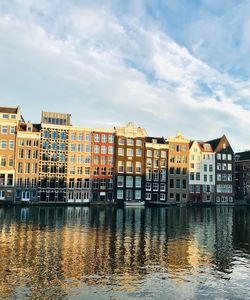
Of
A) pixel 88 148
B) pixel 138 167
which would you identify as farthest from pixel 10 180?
pixel 138 167

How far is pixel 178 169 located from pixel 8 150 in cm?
5730

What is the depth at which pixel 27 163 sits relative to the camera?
102312mm

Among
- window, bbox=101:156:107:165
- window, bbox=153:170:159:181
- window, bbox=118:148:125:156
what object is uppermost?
window, bbox=118:148:125:156

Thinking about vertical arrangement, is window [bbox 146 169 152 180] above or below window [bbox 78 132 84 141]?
below

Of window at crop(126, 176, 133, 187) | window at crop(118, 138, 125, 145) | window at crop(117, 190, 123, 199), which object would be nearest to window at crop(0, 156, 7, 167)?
window at crop(117, 190, 123, 199)

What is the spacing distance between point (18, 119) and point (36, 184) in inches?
794

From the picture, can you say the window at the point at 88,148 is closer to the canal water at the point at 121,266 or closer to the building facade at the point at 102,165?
the building facade at the point at 102,165

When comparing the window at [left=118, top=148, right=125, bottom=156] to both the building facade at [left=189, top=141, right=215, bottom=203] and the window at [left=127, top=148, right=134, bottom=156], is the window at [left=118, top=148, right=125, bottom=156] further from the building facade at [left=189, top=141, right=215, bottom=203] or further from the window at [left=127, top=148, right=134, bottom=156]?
the building facade at [left=189, top=141, right=215, bottom=203]

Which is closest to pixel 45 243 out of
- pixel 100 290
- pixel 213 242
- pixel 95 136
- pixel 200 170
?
pixel 100 290

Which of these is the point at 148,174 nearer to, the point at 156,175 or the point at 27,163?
the point at 156,175

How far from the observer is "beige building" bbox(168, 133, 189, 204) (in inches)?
4705

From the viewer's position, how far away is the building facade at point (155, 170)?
115706mm

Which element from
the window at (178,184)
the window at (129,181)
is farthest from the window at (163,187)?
the window at (129,181)

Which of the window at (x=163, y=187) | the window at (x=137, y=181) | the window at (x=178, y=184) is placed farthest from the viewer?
the window at (x=178, y=184)
